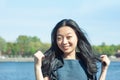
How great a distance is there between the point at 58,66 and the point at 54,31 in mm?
281

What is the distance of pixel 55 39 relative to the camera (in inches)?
156

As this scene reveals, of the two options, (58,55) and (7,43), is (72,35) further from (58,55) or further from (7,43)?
(7,43)

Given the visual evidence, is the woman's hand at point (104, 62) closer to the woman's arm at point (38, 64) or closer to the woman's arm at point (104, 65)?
the woman's arm at point (104, 65)

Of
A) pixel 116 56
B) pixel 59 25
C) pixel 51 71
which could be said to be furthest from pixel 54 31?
pixel 116 56

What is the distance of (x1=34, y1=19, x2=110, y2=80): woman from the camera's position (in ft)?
12.7

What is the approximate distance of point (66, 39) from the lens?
3889 millimetres

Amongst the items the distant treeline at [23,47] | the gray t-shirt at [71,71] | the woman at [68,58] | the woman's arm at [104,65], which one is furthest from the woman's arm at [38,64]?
the distant treeline at [23,47]

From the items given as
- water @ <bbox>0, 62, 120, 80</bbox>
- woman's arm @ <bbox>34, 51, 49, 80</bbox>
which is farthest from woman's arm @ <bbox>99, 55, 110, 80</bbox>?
water @ <bbox>0, 62, 120, 80</bbox>

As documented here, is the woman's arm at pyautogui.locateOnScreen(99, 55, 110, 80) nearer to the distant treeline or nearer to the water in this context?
the water

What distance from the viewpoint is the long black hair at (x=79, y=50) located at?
394 centimetres

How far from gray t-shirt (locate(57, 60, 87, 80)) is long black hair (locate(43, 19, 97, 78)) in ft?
0.27

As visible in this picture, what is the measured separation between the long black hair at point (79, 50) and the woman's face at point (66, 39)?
0.15 feet

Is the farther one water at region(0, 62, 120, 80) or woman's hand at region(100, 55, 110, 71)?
water at region(0, 62, 120, 80)

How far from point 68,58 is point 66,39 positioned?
172mm
